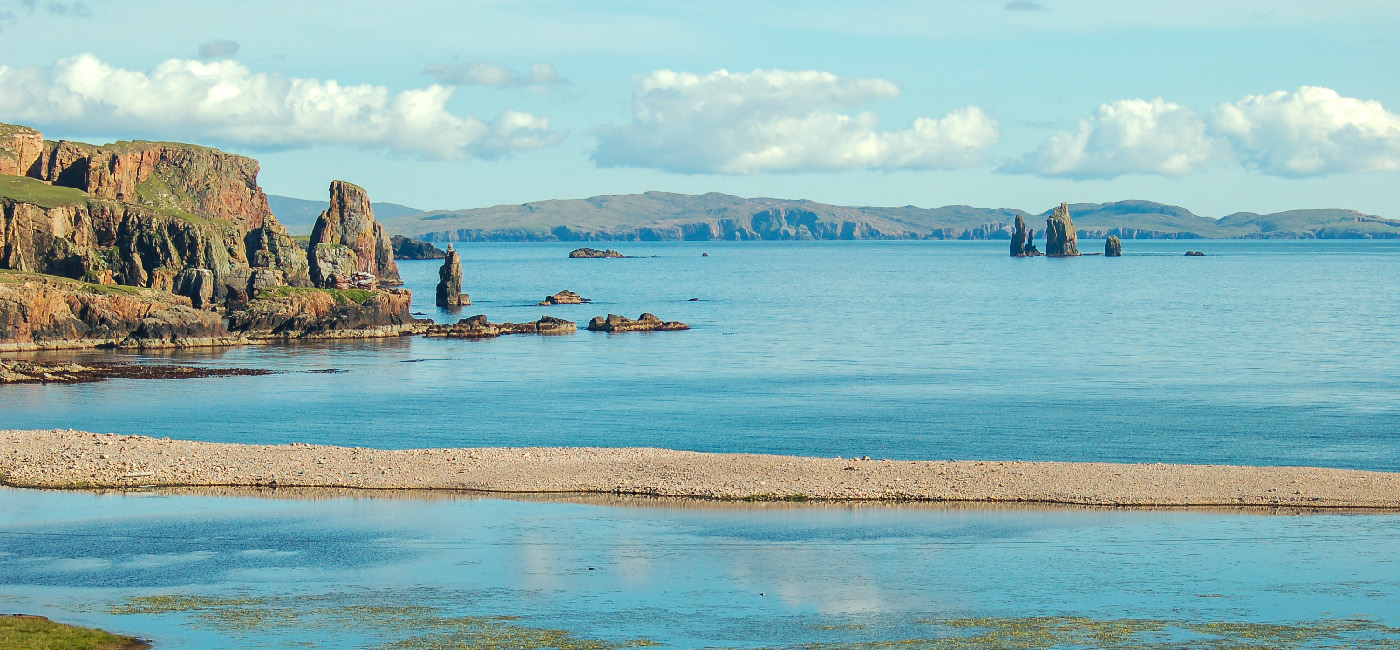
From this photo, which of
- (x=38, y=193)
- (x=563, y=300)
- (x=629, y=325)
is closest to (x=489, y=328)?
(x=629, y=325)

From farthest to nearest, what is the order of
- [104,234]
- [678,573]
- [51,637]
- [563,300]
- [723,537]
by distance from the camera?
1. [563,300]
2. [104,234]
3. [723,537]
4. [678,573]
5. [51,637]

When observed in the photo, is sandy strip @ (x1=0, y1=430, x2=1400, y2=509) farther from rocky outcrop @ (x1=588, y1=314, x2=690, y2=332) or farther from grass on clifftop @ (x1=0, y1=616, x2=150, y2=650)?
rocky outcrop @ (x1=588, y1=314, x2=690, y2=332)

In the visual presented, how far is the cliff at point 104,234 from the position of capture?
135m

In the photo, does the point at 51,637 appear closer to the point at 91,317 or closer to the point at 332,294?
the point at 91,317

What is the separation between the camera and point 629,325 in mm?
143625

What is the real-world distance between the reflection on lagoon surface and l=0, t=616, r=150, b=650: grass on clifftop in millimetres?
Result: 1093

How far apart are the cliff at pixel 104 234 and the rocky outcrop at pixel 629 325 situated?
36645 mm

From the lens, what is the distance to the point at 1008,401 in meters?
82.8

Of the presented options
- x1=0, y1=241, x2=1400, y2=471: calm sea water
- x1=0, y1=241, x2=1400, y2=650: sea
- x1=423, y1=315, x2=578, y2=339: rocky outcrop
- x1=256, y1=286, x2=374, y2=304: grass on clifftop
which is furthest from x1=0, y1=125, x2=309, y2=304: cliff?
x1=0, y1=241, x2=1400, y2=650: sea

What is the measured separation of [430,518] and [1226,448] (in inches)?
1551

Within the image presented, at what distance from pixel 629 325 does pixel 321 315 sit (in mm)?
32652

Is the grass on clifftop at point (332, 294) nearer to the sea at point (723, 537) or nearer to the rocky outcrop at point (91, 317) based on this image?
the rocky outcrop at point (91, 317)

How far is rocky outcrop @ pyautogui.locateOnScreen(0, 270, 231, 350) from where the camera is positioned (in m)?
113

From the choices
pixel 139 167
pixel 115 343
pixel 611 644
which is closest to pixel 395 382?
pixel 115 343
